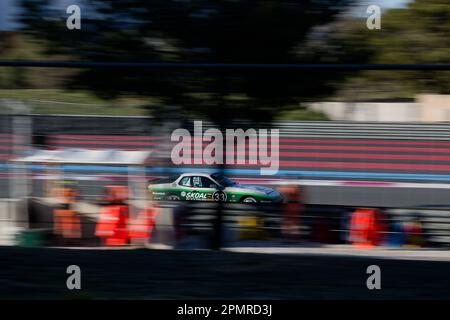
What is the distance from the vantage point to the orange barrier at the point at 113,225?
5.32 meters

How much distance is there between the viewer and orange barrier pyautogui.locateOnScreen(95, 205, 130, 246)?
5324 mm

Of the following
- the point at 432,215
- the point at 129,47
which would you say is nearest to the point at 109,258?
A: the point at 129,47

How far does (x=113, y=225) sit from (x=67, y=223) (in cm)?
30

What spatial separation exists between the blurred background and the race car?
0.06 m

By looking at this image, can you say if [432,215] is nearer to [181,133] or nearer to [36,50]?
[181,133]

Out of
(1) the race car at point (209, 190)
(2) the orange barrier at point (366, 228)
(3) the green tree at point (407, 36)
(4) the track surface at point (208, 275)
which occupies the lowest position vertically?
(4) the track surface at point (208, 275)

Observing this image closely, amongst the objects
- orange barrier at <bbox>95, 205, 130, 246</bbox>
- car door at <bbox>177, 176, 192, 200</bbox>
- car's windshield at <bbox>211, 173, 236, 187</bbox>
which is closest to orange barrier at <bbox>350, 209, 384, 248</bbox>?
car's windshield at <bbox>211, 173, 236, 187</bbox>

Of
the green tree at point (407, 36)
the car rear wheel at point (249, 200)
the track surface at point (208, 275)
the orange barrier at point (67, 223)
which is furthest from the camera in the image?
the green tree at point (407, 36)

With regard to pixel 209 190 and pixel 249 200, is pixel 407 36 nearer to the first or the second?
pixel 249 200

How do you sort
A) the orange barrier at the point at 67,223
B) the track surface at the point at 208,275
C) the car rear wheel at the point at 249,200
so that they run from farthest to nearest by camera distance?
the orange barrier at the point at 67,223, the car rear wheel at the point at 249,200, the track surface at the point at 208,275

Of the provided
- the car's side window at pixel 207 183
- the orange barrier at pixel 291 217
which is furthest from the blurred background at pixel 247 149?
the car's side window at pixel 207 183

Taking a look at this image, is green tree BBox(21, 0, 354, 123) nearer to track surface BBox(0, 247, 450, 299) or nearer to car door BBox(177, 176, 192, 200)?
car door BBox(177, 176, 192, 200)

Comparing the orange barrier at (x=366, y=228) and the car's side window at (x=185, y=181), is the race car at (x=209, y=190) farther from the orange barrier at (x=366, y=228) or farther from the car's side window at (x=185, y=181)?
the orange barrier at (x=366, y=228)
